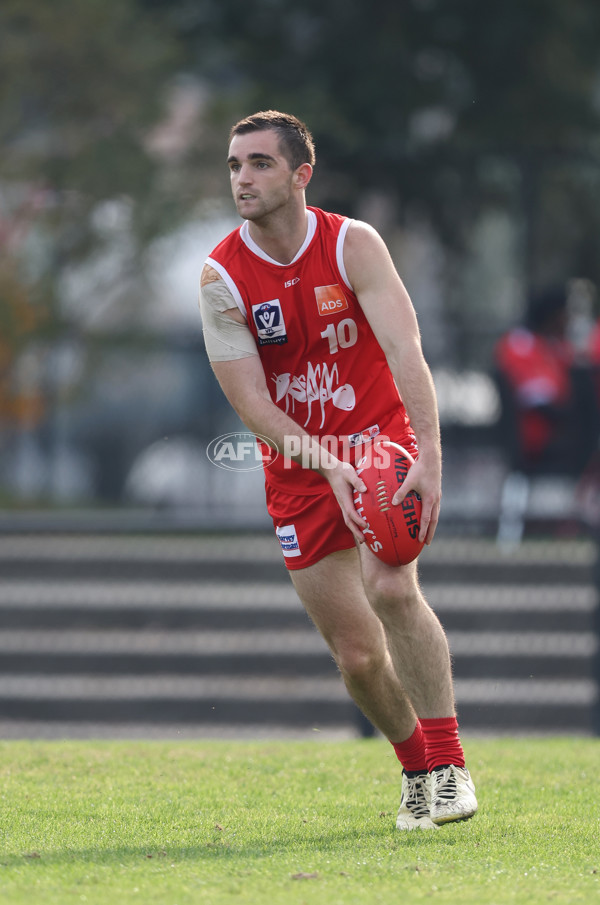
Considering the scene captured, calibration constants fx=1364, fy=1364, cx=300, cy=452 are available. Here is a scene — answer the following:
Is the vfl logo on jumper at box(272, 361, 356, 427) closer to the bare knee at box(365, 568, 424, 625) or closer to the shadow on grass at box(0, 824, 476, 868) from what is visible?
the bare knee at box(365, 568, 424, 625)

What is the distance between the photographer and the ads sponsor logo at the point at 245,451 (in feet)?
16.3

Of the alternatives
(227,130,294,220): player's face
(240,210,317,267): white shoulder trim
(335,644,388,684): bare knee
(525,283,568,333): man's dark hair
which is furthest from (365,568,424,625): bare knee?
(525,283,568,333): man's dark hair

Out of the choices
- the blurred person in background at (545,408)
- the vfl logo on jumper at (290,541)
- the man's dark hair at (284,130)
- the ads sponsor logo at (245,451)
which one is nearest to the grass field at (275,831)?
the vfl logo on jumper at (290,541)

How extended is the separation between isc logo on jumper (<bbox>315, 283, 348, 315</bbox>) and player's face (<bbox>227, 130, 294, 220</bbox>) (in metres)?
0.33

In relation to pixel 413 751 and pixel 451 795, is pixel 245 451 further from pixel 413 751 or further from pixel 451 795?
pixel 451 795

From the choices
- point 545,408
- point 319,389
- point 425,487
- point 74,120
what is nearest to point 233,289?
point 319,389

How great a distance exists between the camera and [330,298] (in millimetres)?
4797

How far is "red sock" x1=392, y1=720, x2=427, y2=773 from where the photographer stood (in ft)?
16.0

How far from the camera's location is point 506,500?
1095 centimetres

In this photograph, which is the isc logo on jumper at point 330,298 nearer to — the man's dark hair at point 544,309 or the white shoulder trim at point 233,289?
the white shoulder trim at point 233,289

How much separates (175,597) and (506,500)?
2.86 m

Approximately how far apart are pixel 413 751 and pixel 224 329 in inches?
65.2

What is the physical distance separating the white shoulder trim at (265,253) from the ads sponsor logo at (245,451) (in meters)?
0.63

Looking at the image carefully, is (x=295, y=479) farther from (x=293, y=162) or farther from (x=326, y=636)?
(x=293, y=162)
